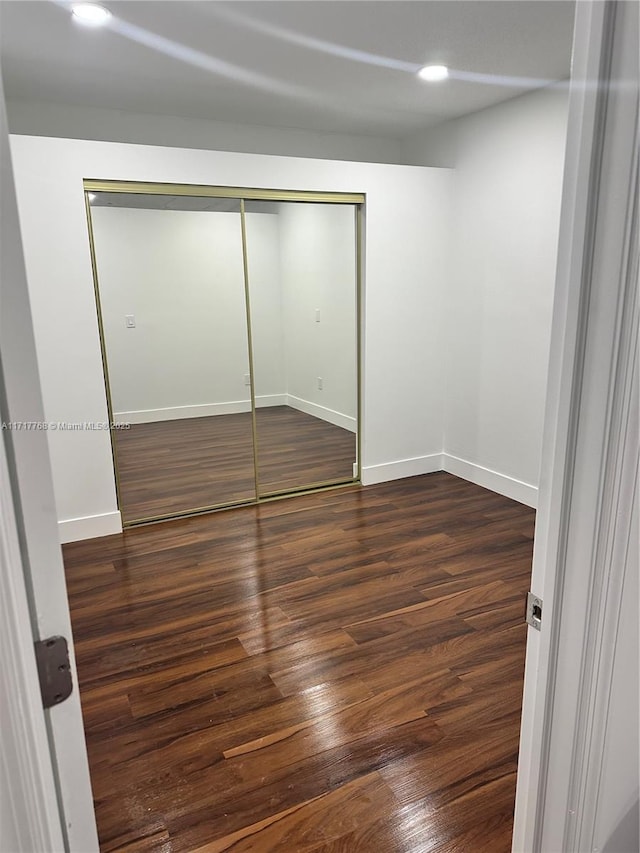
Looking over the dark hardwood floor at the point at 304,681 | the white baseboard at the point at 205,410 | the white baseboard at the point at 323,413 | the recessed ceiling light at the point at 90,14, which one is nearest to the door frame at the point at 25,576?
the dark hardwood floor at the point at 304,681

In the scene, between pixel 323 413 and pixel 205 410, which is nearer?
pixel 205 410

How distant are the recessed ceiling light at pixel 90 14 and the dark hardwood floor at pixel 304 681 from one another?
8.31 feet

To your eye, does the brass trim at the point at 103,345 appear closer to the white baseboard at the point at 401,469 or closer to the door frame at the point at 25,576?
the white baseboard at the point at 401,469

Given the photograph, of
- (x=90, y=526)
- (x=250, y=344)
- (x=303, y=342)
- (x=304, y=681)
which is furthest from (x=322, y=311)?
(x=304, y=681)

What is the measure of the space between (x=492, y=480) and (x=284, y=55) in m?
2.92

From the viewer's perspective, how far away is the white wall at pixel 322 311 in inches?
158

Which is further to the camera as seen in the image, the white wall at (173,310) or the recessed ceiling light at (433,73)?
the white wall at (173,310)

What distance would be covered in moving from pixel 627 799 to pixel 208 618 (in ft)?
6.56

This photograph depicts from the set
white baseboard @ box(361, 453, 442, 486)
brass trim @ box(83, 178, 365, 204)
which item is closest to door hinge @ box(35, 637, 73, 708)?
brass trim @ box(83, 178, 365, 204)

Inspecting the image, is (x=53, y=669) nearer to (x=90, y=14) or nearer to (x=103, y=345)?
(x=90, y=14)

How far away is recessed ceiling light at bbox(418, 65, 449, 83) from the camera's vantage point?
9.99 feet

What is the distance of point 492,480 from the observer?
4.19m

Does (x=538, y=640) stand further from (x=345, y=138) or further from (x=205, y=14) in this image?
(x=345, y=138)

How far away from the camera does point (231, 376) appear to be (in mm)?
3998
